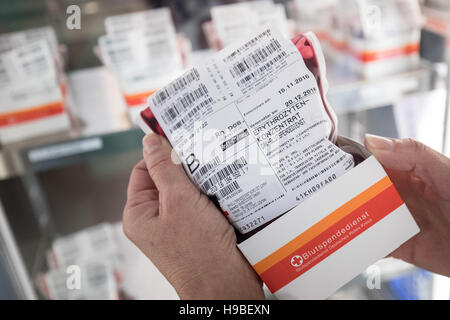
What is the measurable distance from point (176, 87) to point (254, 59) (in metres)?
0.11

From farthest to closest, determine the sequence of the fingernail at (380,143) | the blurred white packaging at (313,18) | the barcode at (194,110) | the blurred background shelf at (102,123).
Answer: the blurred white packaging at (313,18) → the blurred background shelf at (102,123) → the fingernail at (380,143) → the barcode at (194,110)

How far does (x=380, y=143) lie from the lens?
0.72 meters

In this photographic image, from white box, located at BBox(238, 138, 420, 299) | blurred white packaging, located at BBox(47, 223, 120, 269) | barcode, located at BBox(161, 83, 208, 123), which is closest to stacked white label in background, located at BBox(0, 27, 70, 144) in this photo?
blurred white packaging, located at BBox(47, 223, 120, 269)

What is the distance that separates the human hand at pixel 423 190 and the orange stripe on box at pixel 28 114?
0.72m

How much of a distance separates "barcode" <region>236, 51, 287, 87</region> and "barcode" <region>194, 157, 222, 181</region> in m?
0.10

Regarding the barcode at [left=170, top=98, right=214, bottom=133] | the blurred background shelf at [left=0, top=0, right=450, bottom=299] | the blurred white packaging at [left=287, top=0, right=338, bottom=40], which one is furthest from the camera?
the blurred white packaging at [left=287, top=0, right=338, bottom=40]

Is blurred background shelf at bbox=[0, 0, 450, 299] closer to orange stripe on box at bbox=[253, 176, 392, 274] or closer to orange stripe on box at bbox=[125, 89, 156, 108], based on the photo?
orange stripe on box at bbox=[125, 89, 156, 108]

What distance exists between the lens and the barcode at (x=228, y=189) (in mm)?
551

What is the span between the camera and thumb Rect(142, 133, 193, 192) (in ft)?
1.86

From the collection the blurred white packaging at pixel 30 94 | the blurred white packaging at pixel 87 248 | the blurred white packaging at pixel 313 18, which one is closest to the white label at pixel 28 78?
the blurred white packaging at pixel 30 94

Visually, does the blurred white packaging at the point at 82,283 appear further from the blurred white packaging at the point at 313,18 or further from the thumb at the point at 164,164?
the blurred white packaging at the point at 313,18

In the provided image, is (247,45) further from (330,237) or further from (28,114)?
(28,114)

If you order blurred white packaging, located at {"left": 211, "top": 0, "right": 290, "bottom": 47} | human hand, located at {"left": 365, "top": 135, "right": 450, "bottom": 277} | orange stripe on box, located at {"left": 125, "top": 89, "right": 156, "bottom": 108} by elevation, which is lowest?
human hand, located at {"left": 365, "top": 135, "right": 450, "bottom": 277}
